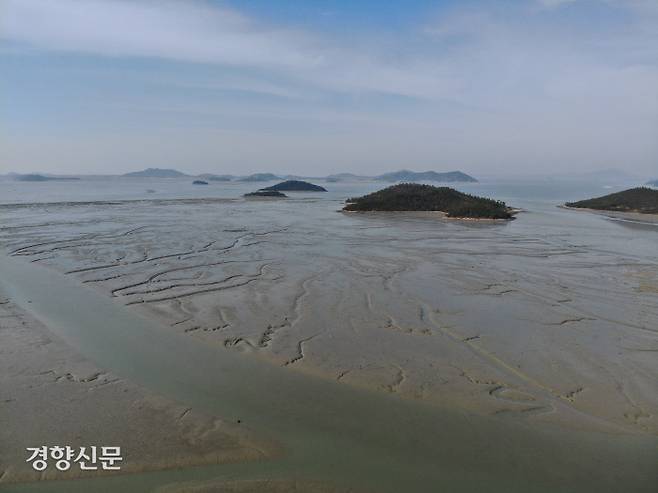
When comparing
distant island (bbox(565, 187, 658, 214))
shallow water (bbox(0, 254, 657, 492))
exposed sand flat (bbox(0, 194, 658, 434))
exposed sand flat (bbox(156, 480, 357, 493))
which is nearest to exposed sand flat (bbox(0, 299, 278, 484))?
shallow water (bbox(0, 254, 657, 492))

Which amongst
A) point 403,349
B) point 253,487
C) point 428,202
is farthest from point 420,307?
point 428,202

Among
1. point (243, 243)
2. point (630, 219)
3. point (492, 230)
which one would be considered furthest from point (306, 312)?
point (630, 219)

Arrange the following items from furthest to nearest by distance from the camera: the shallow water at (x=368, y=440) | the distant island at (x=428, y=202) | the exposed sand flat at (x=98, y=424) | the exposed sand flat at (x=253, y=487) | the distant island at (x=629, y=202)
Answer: the distant island at (x=629, y=202)
the distant island at (x=428, y=202)
the exposed sand flat at (x=98, y=424)
the shallow water at (x=368, y=440)
the exposed sand flat at (x=253, y=487)

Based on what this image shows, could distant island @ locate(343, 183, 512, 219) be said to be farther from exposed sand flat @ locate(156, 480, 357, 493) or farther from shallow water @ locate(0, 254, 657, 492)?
exposed sand flat @ locate(156, 480, 357, 493)

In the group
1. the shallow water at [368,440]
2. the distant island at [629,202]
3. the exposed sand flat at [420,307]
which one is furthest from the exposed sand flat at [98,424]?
the distant island at [629,202]

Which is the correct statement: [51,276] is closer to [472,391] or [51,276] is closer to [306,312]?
[306,312]

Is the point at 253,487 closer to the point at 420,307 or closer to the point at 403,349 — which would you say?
the point at 403,349

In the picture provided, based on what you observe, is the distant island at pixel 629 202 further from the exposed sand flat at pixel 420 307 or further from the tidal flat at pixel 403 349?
the tidal flat at pixel 403 349
